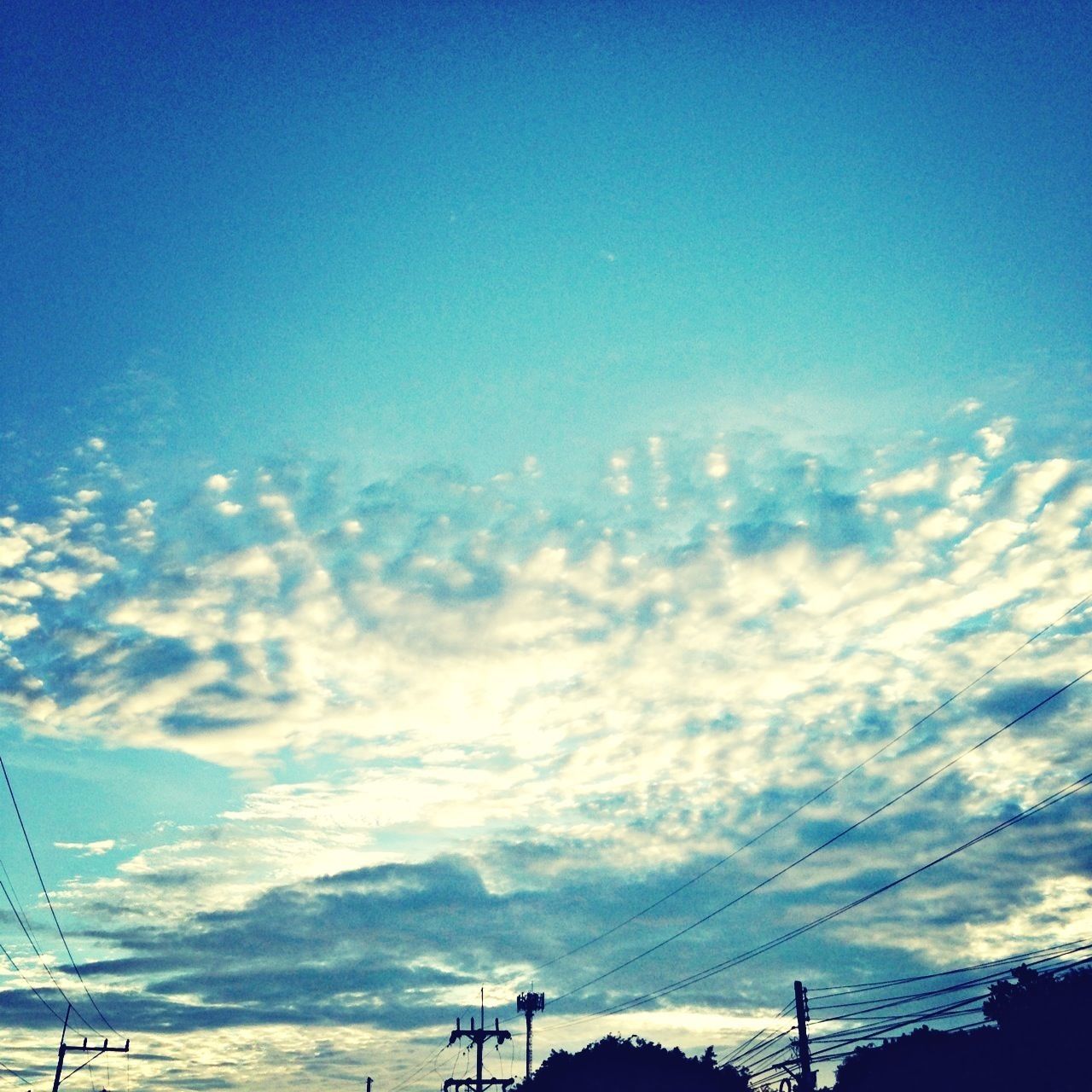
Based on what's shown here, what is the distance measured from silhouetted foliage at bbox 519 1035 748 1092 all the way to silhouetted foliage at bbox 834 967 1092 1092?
24.8 ft

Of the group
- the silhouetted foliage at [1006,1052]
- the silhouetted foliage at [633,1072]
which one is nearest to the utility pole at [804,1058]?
the silhouetted foliage at [1006,1052]

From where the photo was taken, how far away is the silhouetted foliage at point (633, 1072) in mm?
55622

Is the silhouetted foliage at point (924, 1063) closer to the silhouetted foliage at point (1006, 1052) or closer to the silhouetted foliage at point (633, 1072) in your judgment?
the silhouetted foliage at point (1006, 1052)

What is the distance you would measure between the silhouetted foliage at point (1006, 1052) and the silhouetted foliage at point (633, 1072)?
7568mm

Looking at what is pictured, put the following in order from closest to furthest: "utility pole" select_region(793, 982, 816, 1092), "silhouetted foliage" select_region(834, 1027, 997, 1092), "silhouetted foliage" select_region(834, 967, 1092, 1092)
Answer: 1. "utility pole" select_region(793, 982, 816, 1092)
2. "silhouetted foliage" select_region(834, 967, 1092, 1092)
3. "silhouetted foliage" select_region(834, 1027, 997, 1092)

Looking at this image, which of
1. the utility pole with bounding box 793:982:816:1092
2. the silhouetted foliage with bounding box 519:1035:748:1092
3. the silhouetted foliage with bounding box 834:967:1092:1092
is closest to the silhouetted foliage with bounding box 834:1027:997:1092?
the silhouetted foliage with bounding box 834:967:1092:1092

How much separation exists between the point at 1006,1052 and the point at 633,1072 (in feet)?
69.3

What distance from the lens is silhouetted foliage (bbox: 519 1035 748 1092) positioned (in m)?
55.6

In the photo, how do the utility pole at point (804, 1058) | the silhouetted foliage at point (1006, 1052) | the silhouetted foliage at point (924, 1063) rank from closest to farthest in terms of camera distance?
the utility pole at point (804, 1058)
the silhouetted foliage at point (1006, 1052)
the silhouetted foliage at point (924, 1063)

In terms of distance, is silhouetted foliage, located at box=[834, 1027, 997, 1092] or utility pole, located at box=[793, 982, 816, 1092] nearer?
utility pole, located at box=[793, 982, 816, 1092]

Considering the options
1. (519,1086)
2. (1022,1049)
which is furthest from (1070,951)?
(519,1086)

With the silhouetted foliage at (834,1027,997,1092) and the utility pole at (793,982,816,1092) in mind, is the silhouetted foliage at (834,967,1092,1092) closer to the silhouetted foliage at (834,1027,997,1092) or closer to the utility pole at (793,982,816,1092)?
the silhouetted foliage at (834,1027,997,1092)

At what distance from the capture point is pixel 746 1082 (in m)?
56.5

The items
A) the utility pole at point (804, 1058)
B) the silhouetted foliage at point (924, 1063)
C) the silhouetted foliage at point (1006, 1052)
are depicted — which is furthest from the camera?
the silhouetted foliage at point (924, 1063)
